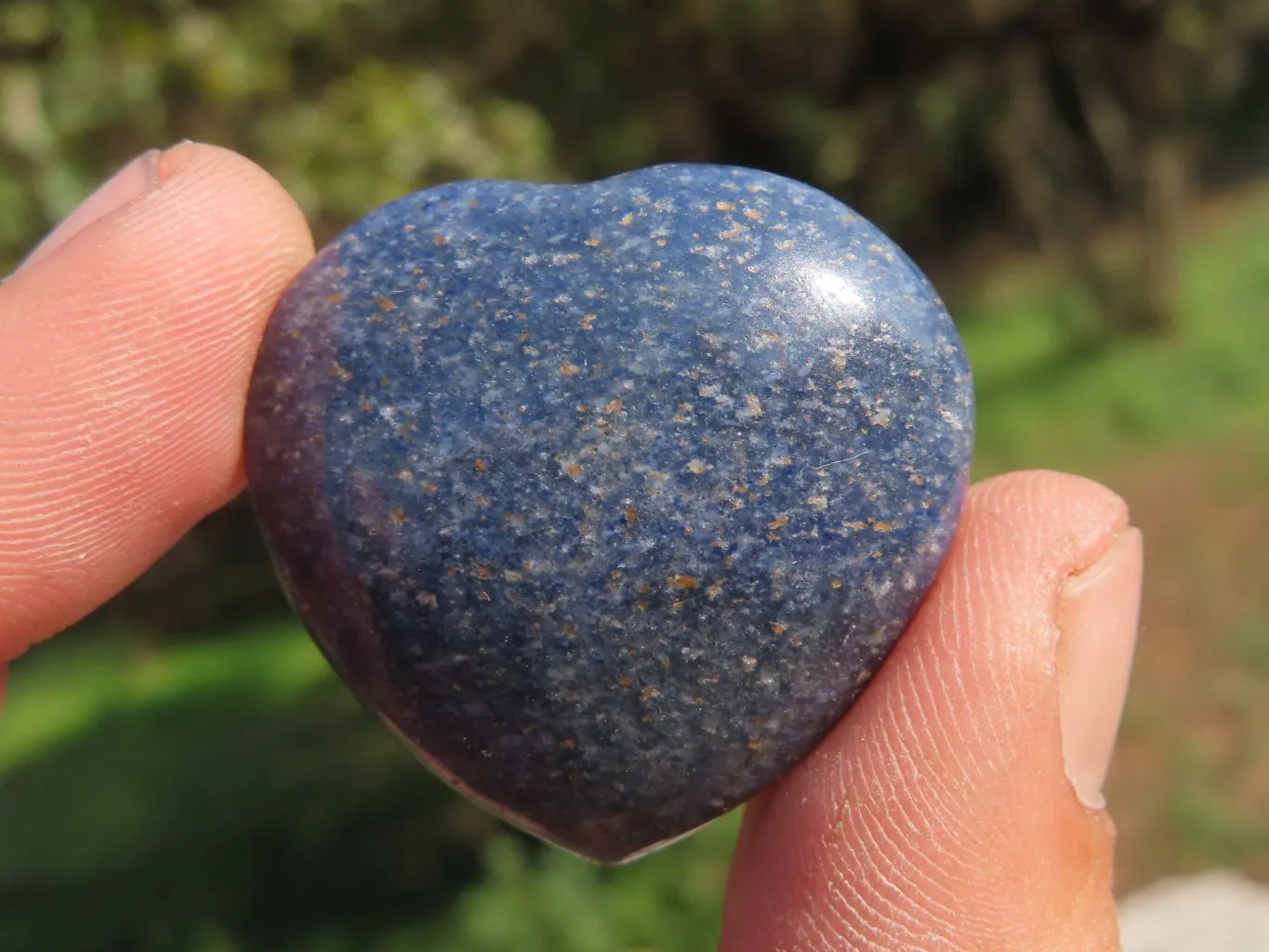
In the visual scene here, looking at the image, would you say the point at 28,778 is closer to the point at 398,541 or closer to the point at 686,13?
the point at 398,541

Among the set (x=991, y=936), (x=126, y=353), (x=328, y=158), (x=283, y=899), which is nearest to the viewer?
(x=991, y=936)

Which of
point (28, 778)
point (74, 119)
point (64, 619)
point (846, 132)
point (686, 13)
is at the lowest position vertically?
point (28, 778)

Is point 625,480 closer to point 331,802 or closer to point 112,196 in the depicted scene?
point 112,196

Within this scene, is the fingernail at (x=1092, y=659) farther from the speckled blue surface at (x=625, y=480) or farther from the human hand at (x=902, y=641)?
the speckled blue surface at (x=625, y=480)

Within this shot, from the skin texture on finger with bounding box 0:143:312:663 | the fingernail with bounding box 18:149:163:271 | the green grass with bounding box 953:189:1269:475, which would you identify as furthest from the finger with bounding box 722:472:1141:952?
the green grass with bounding box 953:189:1269:475

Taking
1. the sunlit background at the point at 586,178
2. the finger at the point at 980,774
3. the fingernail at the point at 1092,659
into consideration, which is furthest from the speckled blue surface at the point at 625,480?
the sunlit background at the point at 586,178

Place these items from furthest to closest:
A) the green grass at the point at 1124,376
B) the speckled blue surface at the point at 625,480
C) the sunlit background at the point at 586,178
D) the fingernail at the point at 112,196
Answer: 1. the green grass at the point at 1124,376
2. the sunlit background at the point at 586,178
3. the fingernail at the point at 112,196
4. the speckled blue surface at the point at 625,480

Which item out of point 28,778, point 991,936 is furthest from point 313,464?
point 28,778

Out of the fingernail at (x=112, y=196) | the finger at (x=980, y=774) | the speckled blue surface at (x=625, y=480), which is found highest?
the fingernail at (x=112, y=196)
